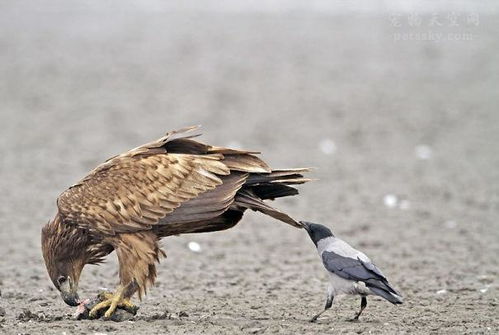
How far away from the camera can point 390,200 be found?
40.0 ft

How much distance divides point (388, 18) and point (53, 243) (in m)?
14.3

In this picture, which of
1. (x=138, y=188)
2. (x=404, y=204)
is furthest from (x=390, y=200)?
(x=138, y=188)

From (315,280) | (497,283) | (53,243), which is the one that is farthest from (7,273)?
(497,283)

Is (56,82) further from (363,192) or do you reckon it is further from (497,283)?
(497,283)

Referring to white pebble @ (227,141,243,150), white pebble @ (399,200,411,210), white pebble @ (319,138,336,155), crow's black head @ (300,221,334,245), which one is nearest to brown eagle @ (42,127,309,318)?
crow's black head @ (300,221,334,245)

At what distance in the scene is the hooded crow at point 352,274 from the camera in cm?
668

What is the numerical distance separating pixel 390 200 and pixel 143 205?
5670 millimetres

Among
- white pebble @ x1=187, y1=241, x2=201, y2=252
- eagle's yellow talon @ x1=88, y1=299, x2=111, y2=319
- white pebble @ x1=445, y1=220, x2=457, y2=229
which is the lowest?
eagle's yellow talon @ x1=88, y1=299, x2=111, y2=319

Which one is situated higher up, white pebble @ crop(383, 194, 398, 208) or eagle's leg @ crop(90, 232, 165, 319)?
white pebble @ crop(383, 194, 398, 208)

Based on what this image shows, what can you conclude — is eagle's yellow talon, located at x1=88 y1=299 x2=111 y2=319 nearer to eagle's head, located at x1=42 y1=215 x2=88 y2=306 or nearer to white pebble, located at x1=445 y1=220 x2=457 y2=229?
eagle's head, located at x1=42 y1=215 x2=88 y2=306

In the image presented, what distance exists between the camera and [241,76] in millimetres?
17297

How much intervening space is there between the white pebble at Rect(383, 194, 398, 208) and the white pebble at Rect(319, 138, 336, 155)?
202 centimetres

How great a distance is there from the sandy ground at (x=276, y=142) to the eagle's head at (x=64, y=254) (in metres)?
0.22

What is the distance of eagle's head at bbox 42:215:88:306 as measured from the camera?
23.4 ft
